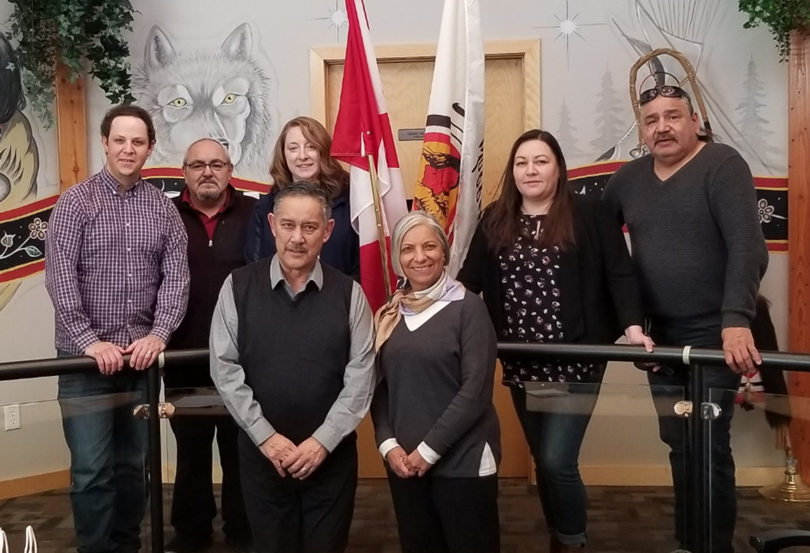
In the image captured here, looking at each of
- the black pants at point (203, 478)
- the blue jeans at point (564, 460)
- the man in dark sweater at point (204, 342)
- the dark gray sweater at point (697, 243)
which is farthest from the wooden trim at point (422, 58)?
the black pants at point (203, 478)

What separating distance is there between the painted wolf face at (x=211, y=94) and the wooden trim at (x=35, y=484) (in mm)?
2167

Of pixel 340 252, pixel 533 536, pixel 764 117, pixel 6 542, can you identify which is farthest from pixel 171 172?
pixel 764 117

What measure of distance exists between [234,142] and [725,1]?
2.66 metres

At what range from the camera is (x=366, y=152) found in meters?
3.12

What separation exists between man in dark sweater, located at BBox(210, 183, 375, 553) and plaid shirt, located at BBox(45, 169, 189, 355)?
1.40 ft

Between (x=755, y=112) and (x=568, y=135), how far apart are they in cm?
94

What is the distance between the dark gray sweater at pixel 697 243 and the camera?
2523mm

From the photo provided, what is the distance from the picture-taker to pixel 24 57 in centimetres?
404

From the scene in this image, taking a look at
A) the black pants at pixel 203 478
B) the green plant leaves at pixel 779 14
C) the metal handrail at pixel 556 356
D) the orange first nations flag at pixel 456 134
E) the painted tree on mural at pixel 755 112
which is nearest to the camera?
the metal handrail at pixel 556 356

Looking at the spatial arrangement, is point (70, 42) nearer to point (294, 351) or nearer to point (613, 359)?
point (294, 351)

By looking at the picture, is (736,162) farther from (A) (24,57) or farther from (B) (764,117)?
(A) (24,57)

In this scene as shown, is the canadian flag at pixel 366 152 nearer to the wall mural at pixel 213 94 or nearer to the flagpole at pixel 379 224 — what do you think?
the flagpole at pixel 379 224

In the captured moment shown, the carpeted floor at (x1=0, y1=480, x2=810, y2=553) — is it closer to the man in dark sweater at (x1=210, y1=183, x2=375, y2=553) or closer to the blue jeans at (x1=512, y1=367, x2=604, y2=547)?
the blue jeans at (x1=512, y1=367, x2=604, y2=547)

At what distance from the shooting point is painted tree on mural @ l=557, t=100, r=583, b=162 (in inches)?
162
